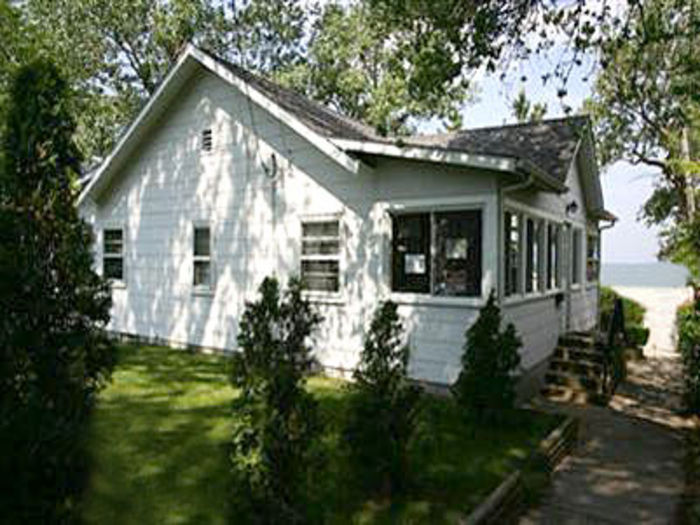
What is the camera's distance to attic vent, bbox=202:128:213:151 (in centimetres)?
1145

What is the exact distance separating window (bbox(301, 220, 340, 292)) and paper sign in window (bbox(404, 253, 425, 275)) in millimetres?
1460

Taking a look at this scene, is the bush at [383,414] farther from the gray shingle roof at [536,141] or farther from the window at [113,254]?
the window at [113,254]

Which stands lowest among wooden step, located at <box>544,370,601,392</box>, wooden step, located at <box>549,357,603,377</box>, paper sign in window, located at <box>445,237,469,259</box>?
wooden step, located at <box>544,370,601,392</box>

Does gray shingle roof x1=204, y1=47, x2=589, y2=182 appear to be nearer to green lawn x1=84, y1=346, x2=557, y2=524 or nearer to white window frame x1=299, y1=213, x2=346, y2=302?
white window frame x1=299, y1=213, x2=346, y2=302

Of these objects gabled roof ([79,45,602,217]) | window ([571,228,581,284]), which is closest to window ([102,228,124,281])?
gabled roof ([79,45,602,217])

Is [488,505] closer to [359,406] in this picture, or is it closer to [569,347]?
[359,406]

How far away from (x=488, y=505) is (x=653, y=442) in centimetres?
414

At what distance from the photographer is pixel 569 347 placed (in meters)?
11.0

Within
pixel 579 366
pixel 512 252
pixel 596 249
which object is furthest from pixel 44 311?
pixel 596 249

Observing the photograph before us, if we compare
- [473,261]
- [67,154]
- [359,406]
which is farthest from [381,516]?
[473,261]

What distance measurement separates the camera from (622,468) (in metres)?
6.25

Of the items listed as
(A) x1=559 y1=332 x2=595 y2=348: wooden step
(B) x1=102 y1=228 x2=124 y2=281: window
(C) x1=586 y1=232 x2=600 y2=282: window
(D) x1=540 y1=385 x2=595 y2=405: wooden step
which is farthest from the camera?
A: (C) x1=586 y1=232 x2=600 y2=282: window

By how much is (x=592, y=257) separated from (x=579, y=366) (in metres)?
6.90

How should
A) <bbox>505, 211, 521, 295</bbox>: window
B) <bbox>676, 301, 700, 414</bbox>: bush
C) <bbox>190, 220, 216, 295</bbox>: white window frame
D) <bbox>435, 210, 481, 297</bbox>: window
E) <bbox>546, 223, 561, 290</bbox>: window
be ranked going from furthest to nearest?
<bbox>190, 220, 216, 295</bbox>: white window frame, <bbox>546, 223, 561, 290</bbox>: window, <bbox>505, 211, 521, 295</bbox>: window, <bbox>435, 210, 481, 297</bbox>: window, <bbox>676, 301, 700, 414</bbox>: bush
